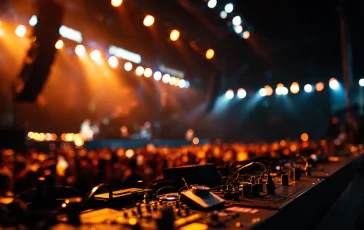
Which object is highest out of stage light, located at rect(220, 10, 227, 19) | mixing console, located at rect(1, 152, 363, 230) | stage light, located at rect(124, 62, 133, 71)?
stage light, located at rect(220, 10, 227, 19)

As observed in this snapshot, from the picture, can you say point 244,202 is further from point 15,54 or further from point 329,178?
point 15,54

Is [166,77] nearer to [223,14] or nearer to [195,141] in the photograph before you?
[223,14]

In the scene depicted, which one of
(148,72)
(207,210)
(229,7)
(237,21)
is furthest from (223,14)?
(207,210)

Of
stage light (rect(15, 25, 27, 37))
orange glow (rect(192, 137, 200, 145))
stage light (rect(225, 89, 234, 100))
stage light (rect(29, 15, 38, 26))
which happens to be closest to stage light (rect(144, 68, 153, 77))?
stage light (rect(15, 25, 27, 37))

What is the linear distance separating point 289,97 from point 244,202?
1992 cm

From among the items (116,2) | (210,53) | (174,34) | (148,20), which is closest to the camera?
(116,2)

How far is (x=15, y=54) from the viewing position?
1495cm

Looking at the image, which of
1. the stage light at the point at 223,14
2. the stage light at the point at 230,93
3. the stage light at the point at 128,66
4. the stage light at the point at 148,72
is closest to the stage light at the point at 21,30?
the stage light at the point at 128,66

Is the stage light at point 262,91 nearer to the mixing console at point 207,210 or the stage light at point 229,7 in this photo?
the stage light at point 229,7

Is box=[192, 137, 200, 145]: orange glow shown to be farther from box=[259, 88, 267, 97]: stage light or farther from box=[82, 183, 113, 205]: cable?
box=[82, 183, 113, 205]: cable

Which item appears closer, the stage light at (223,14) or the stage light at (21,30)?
the stage light at (21,30)

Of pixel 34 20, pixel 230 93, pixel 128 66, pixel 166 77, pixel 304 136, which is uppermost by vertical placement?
pixel 230 93

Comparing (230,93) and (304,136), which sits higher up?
(230,93)

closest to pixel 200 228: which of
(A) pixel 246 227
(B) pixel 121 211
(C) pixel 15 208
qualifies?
(A) pixel 246 227
